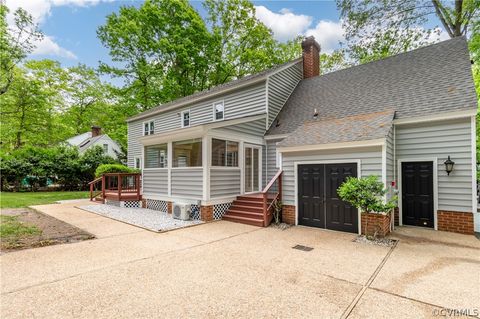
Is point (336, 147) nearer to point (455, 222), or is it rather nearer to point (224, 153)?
point (224, 153)

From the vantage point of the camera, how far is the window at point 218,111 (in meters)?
12.5

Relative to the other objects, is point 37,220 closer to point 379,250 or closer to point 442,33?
point 379,250

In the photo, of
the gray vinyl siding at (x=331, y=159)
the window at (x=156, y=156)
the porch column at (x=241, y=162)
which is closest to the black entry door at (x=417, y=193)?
the gray vinyl siding at (x=331, y=159)

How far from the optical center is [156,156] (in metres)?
10.1

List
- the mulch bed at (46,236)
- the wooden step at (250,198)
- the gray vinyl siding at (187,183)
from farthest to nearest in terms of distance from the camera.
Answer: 1. the wooden step at (250,198)
2. the gray vinyl siding at (187,183)
3. the mulch bed at (46,236)

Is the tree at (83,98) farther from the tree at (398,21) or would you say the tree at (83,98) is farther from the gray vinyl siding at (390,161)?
the gray vinyl siding at (390,161)

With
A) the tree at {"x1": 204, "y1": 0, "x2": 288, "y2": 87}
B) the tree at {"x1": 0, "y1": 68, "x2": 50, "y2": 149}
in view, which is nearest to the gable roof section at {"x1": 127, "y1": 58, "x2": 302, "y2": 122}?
the tree at {"x1": 204, "y1": 0, "x2": 288, "y2": 87}

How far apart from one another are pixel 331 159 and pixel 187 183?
5.07 m

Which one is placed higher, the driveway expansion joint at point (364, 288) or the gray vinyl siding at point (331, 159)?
the gray vinyl siding at point (331, 159)

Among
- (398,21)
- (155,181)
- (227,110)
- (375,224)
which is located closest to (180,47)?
(227,110)

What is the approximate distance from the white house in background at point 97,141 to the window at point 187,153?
63.4ft

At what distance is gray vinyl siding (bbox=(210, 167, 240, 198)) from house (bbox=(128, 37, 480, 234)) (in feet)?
0.12

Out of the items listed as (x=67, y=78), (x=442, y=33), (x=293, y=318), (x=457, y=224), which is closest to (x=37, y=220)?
(x=293, y=318)

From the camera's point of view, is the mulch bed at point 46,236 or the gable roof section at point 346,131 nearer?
the mulch bed at point 46,236
